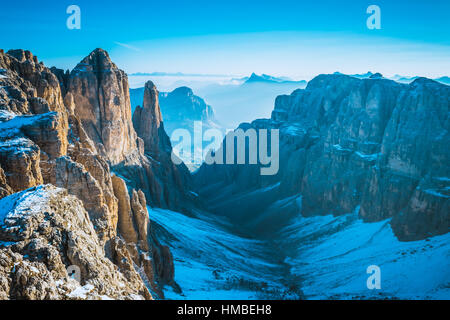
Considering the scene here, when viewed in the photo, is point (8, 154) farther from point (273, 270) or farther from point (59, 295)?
point (273, 270)

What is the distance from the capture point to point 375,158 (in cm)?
10450

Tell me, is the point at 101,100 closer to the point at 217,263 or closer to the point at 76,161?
the point at 217,263

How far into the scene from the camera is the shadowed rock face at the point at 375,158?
8012 centimetres

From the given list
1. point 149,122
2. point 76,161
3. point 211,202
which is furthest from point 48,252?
point 211,202

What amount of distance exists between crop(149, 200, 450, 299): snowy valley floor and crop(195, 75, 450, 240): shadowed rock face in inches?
228

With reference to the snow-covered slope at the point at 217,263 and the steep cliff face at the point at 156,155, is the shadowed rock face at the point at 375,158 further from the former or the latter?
the steep cliff face at the point at 156,155

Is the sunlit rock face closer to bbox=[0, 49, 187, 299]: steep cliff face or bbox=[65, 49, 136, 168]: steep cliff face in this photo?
bbox=[0, 49, 187, 299]: steep cliff face

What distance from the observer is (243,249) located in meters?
87.9

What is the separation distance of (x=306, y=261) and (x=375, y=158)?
37060 millimetres

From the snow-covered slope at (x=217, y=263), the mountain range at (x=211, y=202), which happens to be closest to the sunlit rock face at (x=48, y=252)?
the mountain range at (x=211, y=202)

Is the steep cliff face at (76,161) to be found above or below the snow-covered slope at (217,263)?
above

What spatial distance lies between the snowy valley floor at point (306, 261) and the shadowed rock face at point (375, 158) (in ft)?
19.0

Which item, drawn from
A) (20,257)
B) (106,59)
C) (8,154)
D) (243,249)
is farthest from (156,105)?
(20,257)

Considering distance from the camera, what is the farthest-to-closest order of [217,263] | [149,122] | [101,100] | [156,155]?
[156,155] < [149,122] < [101,100] < [217,263]
